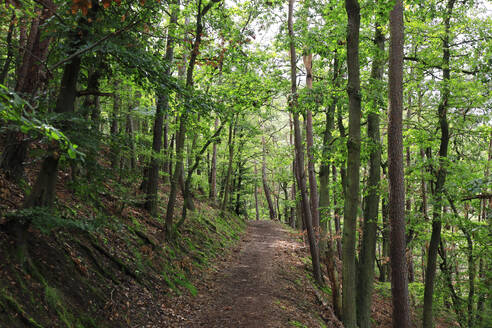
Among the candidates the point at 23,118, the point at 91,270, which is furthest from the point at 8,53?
the point at 23,118

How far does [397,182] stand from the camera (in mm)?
6250

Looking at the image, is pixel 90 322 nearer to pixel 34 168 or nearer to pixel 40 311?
pixel 40 311

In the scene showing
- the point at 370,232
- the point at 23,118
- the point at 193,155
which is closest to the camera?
the point at 23,118

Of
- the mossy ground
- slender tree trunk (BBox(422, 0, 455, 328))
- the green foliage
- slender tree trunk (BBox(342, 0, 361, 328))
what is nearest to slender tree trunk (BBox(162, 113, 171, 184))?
the mossy ground

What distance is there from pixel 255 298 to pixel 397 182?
14.6ft

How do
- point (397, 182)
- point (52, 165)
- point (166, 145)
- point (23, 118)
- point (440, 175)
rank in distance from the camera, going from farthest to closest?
point (166, 145)
point (440, 175)
point (397, 182)
point (52, 165)
point (23, 118)

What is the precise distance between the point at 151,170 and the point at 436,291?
11.9 metres

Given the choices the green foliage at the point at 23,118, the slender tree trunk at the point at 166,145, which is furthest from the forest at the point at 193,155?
the slender tree trunk at the point at 166,145

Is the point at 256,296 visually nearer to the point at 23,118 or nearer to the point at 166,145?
the point at 23,118

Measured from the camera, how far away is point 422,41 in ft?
29.0

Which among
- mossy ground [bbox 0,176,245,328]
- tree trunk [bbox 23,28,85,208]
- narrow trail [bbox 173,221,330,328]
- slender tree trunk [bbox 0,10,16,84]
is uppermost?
slender tree trunk [bbox 0,10,16,84]

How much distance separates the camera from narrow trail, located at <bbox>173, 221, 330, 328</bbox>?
252 inches

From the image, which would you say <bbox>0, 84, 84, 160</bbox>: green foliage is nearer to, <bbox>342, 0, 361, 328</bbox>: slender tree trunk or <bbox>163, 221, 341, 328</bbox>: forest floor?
<bbox>163, 221, 341, 328</bbox>: forest floor

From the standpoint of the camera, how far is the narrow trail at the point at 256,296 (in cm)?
639
